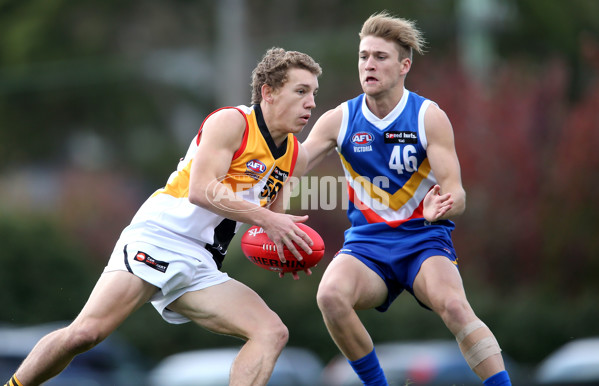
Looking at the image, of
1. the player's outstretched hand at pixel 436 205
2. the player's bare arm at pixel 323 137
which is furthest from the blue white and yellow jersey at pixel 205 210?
the player's outstretched hand at pixel 436 205

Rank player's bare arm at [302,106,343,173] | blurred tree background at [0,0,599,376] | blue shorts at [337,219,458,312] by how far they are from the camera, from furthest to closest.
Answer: blurred tree background at [0,0,599,376] → player's bare arm at [302,106,343,173] → blue shorts at [337,219,458,312]

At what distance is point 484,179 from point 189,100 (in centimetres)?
1697

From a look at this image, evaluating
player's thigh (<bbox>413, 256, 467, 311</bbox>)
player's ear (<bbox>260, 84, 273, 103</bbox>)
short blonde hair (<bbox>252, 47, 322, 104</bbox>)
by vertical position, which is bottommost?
player's thigh (<bbox>413, 256, 467, 311</bbox>)

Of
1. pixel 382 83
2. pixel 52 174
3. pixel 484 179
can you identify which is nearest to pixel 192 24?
pixel 52 174

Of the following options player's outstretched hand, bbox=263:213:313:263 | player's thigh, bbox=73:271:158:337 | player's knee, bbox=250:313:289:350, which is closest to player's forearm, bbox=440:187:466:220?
player's outstretched hand, bbox=263:213:313:263

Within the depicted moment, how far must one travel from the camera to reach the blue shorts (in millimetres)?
6258

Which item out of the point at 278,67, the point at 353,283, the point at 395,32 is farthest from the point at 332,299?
the point at 395,32

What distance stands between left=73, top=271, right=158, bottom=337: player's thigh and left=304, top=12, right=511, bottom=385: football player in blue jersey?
1.25 meters

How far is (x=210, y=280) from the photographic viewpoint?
5.91 m

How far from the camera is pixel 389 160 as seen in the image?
6.35m

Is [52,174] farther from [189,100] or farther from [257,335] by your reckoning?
[257,335]

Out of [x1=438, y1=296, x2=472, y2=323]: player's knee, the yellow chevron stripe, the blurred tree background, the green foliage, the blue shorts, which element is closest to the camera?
[x1=438, y1=296, x2=472, y2=323]: player's knee

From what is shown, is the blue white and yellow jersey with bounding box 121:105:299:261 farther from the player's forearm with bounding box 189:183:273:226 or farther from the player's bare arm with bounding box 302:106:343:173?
the player's bare arm with bounding box 302:106:343:173

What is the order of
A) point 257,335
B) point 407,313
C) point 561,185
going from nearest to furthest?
point 257,335, point 407,313, point 561,185
